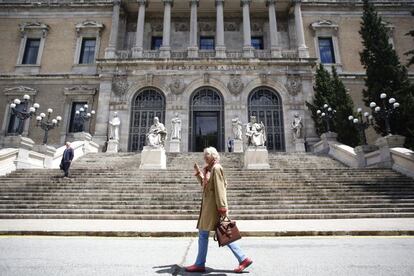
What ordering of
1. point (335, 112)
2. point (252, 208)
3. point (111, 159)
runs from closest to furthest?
point (252, 208)
point (111, 159)
point (335, 112)

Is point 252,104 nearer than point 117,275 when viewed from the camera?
No

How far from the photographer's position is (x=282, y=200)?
8562 millimetres

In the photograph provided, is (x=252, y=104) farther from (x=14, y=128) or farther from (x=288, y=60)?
(x=14, y=128)

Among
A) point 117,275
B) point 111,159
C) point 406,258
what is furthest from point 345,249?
point 111,159

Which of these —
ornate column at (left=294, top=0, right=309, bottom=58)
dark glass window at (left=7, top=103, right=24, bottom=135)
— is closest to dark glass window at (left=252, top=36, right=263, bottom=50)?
ornate column at (left=294, top=0, right=309, bottom=58)

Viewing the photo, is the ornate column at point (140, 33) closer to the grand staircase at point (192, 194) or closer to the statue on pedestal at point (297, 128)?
the grand staircase at point (192, 194)

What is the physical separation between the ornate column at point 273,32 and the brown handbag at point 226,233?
20680 millimetres

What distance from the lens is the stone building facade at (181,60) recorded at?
69.1 feet

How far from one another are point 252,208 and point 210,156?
5034 millimetres

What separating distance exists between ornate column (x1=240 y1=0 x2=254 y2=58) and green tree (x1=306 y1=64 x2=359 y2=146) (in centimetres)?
562

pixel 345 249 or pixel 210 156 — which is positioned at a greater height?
pixel 210 156

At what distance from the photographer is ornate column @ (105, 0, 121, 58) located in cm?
2222

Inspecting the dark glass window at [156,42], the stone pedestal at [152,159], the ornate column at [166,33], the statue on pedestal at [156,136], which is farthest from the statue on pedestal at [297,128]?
the dark glass window at [156,42]

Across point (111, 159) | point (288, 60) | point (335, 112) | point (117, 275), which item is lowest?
point (117, 275)
